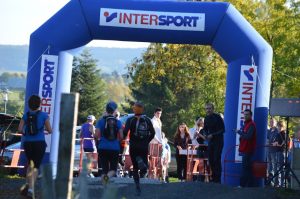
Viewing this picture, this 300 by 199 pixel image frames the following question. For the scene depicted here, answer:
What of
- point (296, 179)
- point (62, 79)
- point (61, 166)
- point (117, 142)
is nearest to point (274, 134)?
point (296, 179)

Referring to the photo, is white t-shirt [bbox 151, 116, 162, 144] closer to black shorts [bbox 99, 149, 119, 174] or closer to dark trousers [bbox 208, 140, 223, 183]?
dark trousers [bbox 208, 140, 223, 183]

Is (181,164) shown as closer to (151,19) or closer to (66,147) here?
(151,19)

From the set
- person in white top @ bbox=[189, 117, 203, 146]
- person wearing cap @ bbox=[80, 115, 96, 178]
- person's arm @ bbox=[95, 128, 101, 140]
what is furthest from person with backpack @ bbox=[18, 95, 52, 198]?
person in white top @ bbox=[189, 117, 203, 146]

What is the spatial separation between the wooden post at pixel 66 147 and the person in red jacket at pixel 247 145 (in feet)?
32.2

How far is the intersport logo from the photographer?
18.9 meters

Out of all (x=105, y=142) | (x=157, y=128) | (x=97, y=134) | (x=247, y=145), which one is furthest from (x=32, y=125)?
(x=157, y=128)

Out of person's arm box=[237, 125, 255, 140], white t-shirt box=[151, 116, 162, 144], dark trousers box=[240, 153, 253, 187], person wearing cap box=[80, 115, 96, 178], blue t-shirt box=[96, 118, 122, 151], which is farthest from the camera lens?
person wearing cap box=[80, 115, 96, 178]

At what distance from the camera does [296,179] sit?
16.5m

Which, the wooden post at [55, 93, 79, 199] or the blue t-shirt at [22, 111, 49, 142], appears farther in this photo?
the blue t-shirt at [22, 111, 49, 142]

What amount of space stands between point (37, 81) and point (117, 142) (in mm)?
5153

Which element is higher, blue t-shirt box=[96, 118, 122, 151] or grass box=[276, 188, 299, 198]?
blue t-shirt box=[96, 118, 122, 151]

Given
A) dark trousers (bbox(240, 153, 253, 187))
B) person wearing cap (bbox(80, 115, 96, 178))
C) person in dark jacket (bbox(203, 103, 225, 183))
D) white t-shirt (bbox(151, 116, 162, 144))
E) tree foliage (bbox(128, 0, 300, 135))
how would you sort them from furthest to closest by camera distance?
tree foliage (bbox(128, 0, 300, 135)) → person wearing cap (bbox(80, 115, 96, 178)) → white t-shirt (bbox(151, 116, 162, 144)) → person in dark jacket (bbox(203, 103, 225, 183)) → dark trousers (bbox(240, 153, 253, 187))

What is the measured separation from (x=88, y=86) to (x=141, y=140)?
6524cm

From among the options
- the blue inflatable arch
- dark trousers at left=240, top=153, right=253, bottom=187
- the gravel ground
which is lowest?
the gravel ground
